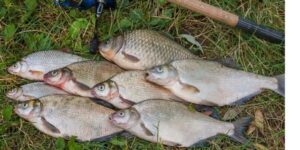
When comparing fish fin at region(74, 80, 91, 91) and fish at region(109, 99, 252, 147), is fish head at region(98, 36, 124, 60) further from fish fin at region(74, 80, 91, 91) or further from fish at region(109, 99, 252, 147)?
fish at region(109, 99, 252, 147)

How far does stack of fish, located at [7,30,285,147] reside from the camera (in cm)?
323

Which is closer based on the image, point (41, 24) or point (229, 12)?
point (229, 12)

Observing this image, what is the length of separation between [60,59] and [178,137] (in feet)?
3.19

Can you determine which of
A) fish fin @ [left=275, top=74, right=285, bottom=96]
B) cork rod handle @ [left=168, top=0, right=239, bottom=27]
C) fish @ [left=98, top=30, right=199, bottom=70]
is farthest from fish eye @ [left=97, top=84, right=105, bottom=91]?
fish fin @ [left=275, top=74, right=285, bottom=96]

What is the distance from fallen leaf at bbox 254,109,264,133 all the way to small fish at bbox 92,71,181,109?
0.53 metres

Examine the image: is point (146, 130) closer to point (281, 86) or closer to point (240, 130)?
point (240, 130)

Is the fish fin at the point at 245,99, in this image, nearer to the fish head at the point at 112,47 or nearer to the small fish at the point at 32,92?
the fish head at the point at 112,47

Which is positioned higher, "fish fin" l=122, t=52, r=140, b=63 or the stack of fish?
"fish fin" l=122, t=52, r=140, b=63

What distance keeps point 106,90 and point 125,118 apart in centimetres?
23

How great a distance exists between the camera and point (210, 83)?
3275 millimetres
